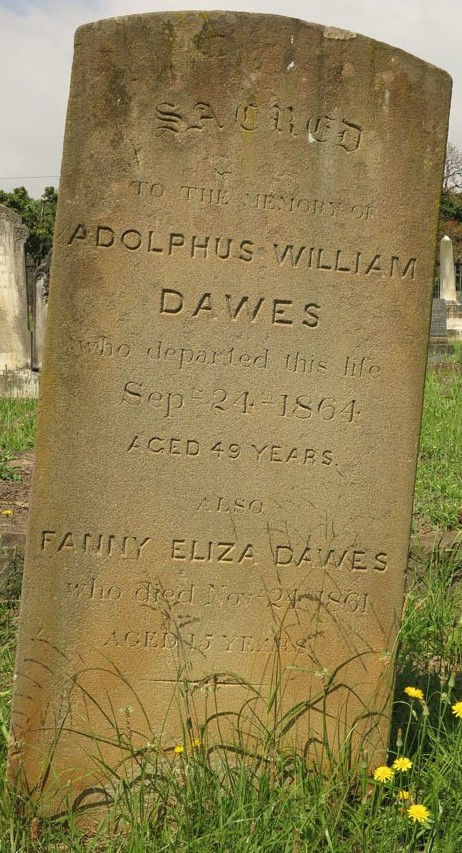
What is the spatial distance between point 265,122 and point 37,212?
3764cm

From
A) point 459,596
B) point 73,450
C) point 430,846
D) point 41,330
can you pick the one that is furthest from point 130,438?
point 41,330

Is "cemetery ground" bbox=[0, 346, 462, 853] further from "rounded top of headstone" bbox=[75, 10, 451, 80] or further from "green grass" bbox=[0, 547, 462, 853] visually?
"rounded top of headstone" bbox=[75, 10, 451, 80]

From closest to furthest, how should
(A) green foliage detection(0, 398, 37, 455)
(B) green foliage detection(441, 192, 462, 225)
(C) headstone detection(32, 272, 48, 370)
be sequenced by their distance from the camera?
1. (A) green foliage detection(0, 398, 37, 455)
2. (C) headstone detection(32, 272, 48, 370)
3. (B) green foliage detection(441, 192, 462, 225)

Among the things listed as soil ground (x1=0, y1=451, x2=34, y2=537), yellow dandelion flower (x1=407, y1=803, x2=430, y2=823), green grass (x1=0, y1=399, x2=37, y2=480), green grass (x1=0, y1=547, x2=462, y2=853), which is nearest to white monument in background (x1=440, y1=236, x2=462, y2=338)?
green grass (x1=0, y1=399, x2=37, y2=480)

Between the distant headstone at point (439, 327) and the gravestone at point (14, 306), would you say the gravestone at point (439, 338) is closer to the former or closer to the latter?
the distant headstone at point (439, 327)

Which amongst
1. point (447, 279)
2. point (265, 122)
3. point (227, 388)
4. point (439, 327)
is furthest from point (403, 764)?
point (447, 279)

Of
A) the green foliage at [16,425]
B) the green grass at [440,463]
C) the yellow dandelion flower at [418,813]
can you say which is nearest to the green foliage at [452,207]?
the green grass at [440,463]

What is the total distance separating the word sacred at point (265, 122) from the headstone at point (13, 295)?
334 inches

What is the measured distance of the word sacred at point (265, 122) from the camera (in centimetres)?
257

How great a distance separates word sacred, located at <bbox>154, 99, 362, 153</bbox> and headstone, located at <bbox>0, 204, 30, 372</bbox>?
8479 mm

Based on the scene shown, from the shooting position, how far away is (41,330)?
1248 cm

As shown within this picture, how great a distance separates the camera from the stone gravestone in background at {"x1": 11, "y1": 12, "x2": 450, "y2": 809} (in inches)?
102

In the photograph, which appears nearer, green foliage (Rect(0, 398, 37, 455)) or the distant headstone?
green foliage (Rect(0, 398, 37, 455))

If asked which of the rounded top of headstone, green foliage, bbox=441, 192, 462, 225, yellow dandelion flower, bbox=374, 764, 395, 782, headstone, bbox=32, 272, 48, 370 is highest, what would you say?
green foliage, bbox=441, 192, 462, 225
